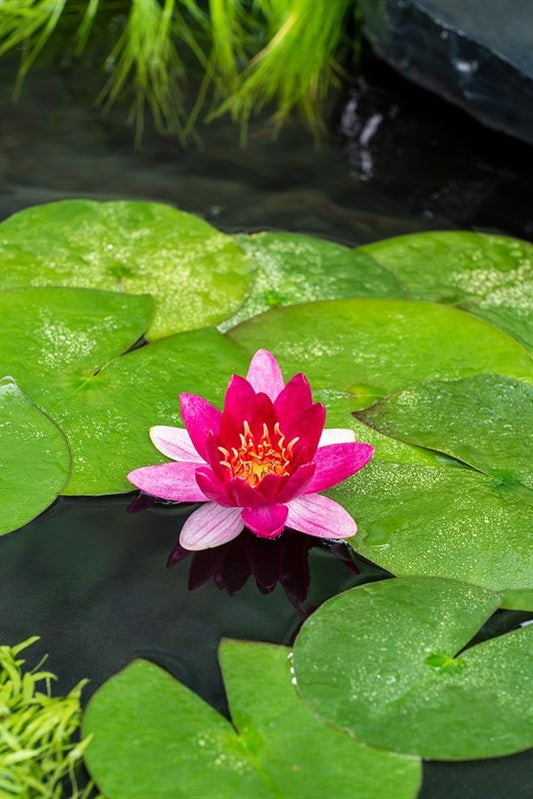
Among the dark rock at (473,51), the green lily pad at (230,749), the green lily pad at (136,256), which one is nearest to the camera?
the green lily pad at (230,749)

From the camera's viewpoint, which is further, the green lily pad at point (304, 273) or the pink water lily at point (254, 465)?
the green lily pad at point (304, 273)

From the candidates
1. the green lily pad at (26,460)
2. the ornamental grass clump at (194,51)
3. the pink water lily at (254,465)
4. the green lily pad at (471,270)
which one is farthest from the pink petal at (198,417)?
the ornamental grass clump at (194,51)

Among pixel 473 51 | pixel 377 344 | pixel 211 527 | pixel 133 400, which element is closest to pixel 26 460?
pixel 133 400

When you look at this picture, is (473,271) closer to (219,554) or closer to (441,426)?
(441,426)

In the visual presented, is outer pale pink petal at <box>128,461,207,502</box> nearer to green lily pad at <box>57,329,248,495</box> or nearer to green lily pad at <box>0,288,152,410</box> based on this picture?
green lily pad at <box>57,329,248,495</box>

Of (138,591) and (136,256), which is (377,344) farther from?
(138,591)

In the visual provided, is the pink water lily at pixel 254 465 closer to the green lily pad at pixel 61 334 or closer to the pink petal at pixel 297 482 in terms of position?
the pink petal at pixel 297 482
